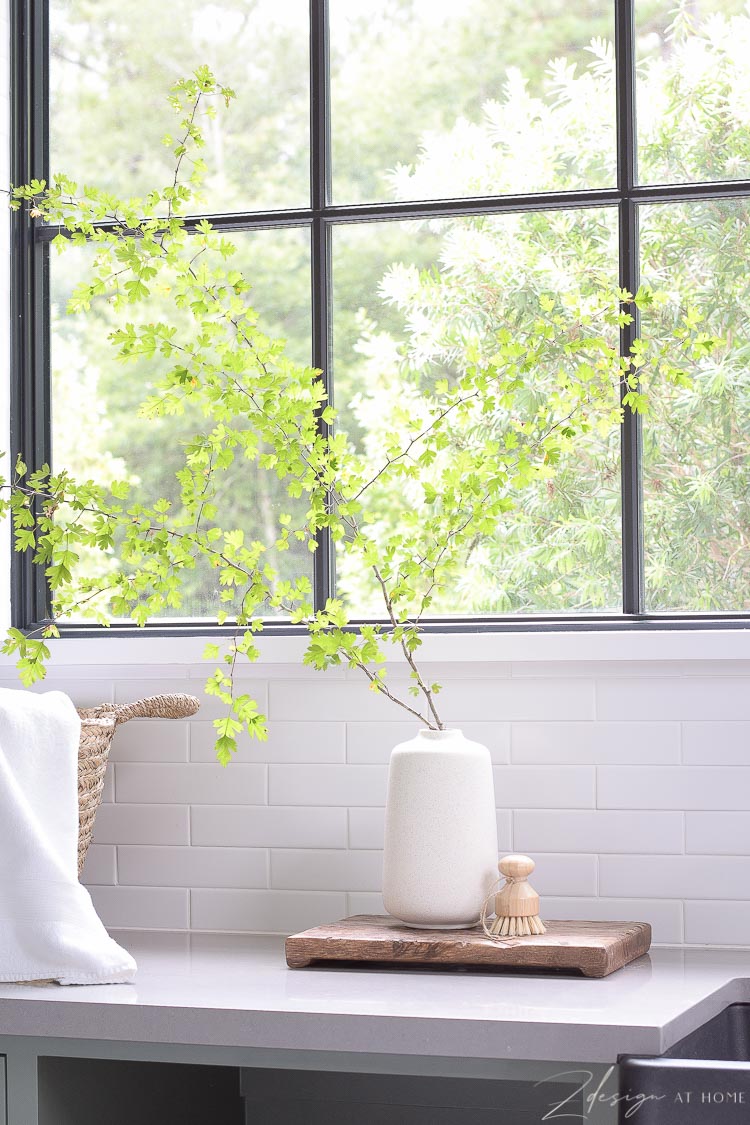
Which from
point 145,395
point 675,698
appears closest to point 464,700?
point 675,698

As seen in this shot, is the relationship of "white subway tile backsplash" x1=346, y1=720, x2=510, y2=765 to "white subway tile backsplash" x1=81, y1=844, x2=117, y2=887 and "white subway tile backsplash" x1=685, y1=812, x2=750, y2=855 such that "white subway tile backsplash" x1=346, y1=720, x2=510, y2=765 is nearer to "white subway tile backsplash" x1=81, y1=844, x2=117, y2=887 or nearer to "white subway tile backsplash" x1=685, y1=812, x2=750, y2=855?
"white subway tile backsplash" x1=685, y1=812, x2=750, y2=855

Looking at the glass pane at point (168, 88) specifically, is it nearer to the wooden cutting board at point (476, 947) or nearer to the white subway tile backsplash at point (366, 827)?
the white subway tile backsplash at point (366, 827)

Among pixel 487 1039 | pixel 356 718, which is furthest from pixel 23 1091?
pixel 356 718

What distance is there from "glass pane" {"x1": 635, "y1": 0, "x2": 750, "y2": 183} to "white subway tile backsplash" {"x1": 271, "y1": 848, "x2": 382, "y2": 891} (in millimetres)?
1435

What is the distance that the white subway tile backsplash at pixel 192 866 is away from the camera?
2.69 metres

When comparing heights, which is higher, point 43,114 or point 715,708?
point 43,114

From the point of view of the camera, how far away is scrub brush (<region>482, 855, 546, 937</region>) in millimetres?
2238

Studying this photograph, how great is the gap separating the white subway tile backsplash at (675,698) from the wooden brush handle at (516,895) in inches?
16.2

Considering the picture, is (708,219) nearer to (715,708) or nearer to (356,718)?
(715,708)

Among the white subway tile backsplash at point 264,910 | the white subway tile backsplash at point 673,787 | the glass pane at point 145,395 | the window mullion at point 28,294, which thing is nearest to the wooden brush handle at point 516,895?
the white subway tile backsplash at point 673,787

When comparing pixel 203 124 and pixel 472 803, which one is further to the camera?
pixel 203 124

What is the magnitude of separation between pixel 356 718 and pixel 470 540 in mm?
415

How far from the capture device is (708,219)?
2.67 m

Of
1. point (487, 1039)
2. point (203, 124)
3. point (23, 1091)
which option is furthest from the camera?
point (203, 124)
